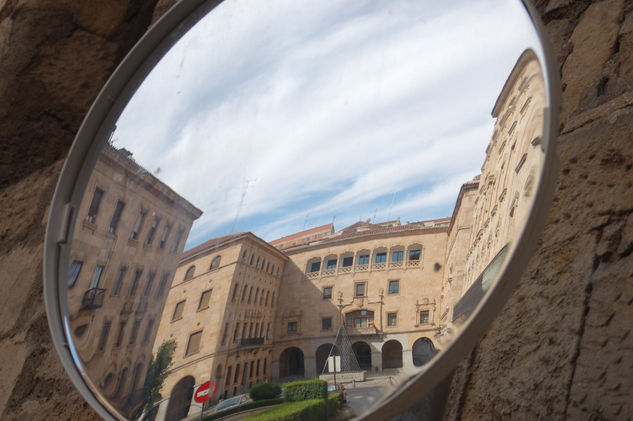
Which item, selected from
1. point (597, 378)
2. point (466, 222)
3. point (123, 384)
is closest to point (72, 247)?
point (123, 384)

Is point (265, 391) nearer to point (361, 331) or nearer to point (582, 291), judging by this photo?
point (361, 331)

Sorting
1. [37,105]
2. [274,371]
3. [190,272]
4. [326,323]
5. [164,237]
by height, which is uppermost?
[37,105]

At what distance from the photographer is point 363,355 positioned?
754mm

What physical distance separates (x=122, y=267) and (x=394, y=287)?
2.55 feet

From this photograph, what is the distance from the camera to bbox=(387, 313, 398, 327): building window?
2.51 ft

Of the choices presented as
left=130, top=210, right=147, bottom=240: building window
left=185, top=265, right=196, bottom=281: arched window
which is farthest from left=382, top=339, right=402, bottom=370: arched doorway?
left=130, top=210, right=147, bottom=240: building window

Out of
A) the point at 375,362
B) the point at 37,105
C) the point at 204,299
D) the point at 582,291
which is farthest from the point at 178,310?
the point at 37,105

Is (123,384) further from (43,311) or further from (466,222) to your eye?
(466,222)

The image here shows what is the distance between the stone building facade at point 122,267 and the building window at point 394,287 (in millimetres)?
598

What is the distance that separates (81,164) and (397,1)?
3.15 feet

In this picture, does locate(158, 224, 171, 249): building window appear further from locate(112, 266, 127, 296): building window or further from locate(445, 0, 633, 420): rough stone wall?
locate(445, 0, 633, 420): rough stone wall

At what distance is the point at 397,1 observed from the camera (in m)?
0.92

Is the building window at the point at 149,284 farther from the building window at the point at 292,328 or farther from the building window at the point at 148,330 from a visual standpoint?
the building window at the point at 292,328

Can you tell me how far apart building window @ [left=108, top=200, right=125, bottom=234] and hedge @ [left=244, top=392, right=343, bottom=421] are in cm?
68
